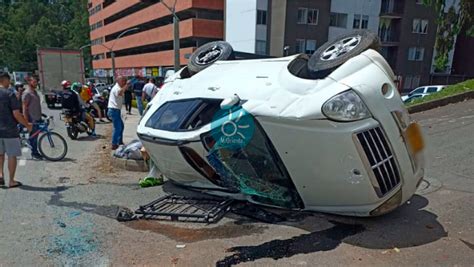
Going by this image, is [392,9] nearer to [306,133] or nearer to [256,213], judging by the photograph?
[256,213]

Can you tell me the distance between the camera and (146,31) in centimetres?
4931

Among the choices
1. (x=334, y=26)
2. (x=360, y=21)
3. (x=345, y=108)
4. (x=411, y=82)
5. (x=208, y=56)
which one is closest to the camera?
(x=345, y=108)

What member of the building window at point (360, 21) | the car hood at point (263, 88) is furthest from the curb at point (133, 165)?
the building window at point (360, 21)

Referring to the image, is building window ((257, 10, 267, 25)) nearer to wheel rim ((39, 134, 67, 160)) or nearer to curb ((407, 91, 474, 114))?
curb ((407, 91, 474, 114))

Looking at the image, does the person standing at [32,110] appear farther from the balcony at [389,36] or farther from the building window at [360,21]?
the balcony at [389,36]

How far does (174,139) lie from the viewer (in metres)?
4.41

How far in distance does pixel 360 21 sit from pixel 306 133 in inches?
1440

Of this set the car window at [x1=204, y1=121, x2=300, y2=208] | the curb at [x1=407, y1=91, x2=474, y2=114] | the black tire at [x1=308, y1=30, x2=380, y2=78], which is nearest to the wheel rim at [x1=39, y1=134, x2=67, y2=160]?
the car window at [x1=204, y1=121, x2=300, y2=208]

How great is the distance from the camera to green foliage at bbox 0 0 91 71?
78062 millimetres

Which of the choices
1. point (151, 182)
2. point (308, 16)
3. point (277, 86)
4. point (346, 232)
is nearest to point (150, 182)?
point (151, 182)

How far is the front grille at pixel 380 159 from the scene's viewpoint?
3.52 m

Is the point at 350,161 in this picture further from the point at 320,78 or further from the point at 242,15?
the point at 242,15

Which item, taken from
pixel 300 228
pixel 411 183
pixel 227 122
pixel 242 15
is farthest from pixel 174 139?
pixel 242 15

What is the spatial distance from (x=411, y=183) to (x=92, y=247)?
11.5ft
